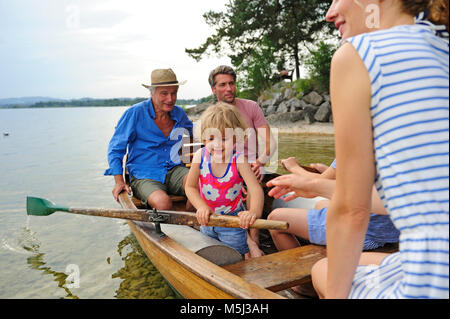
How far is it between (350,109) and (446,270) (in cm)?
53

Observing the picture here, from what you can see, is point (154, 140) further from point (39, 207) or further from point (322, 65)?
point (322, 65)

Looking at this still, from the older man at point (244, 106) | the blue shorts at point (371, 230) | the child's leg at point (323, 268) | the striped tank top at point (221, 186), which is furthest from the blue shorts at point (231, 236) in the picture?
the older man at point (244, 106)

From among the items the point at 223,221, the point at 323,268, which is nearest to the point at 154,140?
the point at 223,221

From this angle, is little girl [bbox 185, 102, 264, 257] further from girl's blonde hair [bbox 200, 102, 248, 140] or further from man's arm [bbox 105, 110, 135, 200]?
→ man's arm [bbox 105, 110, 135, 200]

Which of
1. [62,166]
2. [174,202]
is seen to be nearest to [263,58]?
[62,166]

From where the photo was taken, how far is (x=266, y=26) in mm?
21500

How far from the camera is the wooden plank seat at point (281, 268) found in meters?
2.33

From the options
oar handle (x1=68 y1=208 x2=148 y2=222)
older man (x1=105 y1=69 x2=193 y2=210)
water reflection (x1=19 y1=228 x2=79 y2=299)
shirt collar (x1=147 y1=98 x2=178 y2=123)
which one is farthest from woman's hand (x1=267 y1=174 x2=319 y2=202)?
shirt collar (x1=147 y1=98 x2=178 y2=123)

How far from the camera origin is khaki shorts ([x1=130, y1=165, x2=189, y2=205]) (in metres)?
4.58

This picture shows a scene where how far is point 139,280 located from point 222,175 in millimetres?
2074

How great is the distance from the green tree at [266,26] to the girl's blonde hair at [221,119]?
711 inches

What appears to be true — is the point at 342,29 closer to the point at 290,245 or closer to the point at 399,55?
the point at 399,55

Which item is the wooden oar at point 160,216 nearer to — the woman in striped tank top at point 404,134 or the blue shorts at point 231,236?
the blue shorts at point 231,236

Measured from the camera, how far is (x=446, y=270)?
105cm
